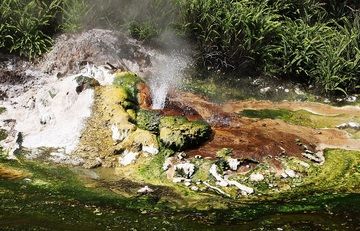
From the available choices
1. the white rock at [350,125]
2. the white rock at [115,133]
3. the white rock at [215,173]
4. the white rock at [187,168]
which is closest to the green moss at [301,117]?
the white rock at [350,125]

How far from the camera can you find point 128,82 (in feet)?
27.6

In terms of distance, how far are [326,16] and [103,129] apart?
7619mm

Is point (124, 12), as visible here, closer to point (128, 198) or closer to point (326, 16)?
point (326, 16)

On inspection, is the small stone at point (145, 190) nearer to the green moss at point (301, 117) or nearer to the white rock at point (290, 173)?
the white rock at point (290, 173)

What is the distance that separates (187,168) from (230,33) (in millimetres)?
4654

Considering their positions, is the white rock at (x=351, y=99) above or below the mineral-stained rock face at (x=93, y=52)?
below

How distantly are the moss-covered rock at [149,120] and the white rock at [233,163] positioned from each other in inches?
53.3

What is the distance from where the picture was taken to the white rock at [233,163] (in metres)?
6.75

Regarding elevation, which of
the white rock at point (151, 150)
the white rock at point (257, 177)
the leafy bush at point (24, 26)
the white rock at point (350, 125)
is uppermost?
the leafy bush at point (24, 26)

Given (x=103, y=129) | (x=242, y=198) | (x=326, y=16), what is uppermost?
(x=326, y=16)

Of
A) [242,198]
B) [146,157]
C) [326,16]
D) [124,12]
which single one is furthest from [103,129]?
[326,16]

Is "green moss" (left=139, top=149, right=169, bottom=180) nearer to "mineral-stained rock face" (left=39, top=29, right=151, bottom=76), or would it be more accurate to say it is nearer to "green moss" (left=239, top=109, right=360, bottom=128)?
"green moss" (left=239, top=109, right=360, bottom=128)

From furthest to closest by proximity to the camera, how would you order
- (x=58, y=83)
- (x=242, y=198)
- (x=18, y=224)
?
(x=58, y=83) → (x=242, y=198) → (x=18, y=224)

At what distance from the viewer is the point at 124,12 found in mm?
10922
